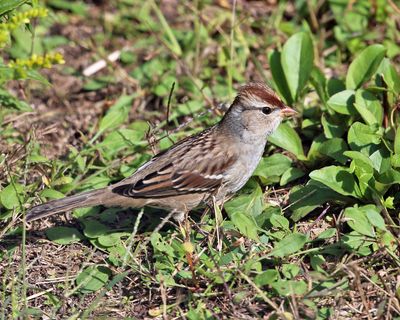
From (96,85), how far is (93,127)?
0.49 meters

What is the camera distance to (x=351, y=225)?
327 centimetres

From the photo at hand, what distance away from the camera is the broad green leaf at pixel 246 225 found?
3389mm

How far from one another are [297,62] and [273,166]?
26.3 inches

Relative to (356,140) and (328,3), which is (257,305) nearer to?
(356,140)

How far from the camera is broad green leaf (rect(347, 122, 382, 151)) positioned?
12.1ft

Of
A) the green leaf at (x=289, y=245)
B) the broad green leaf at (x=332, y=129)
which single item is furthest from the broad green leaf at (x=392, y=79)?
the green leaf at (x=289, y=245)

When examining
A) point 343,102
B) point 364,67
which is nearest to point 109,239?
point 343,102

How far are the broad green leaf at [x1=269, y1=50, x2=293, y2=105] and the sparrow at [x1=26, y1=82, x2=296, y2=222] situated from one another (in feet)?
1.43

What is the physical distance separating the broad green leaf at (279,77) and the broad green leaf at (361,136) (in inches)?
25.7

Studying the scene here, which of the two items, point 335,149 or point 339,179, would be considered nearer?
point 339,179

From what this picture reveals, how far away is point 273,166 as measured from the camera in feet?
13.2

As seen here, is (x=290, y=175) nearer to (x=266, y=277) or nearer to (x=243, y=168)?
(x=243, y=168)

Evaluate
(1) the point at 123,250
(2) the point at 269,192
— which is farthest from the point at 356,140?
(1) the point at 123,250

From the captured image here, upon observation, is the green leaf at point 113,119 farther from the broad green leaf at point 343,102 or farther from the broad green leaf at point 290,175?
the broad green leaf at point 343,102
